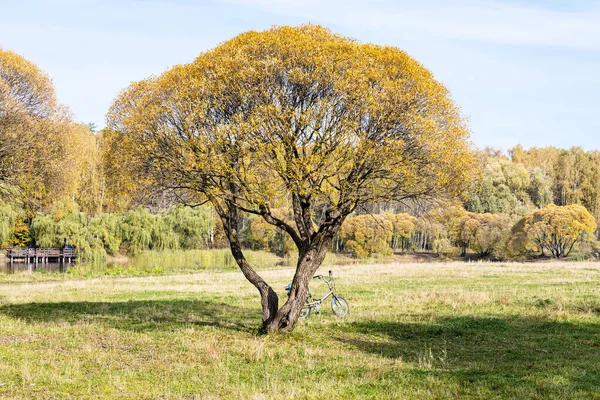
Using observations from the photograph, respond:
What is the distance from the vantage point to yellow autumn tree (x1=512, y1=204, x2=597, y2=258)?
228 ft

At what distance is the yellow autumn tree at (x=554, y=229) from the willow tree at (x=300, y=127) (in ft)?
189

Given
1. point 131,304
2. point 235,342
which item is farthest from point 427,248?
point 235,342

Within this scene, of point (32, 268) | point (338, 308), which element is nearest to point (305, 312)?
point (338, 308)

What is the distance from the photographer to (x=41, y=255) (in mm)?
64312

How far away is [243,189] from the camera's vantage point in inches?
663

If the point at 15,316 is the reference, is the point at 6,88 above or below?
above

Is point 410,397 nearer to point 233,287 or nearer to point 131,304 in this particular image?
point 131,304

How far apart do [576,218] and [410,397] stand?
221 feet

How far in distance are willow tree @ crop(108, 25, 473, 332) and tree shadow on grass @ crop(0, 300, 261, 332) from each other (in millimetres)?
3754

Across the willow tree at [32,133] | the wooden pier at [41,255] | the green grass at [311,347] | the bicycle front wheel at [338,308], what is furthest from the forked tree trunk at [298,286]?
the wooden pier at [41,255]

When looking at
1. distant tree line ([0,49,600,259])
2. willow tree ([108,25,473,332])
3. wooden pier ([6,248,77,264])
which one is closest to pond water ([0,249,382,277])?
wooden pier ([6,248,77,264])

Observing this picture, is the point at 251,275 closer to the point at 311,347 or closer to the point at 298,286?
the point at 298,286

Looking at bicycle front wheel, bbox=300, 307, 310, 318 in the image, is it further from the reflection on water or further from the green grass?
the reflection on water

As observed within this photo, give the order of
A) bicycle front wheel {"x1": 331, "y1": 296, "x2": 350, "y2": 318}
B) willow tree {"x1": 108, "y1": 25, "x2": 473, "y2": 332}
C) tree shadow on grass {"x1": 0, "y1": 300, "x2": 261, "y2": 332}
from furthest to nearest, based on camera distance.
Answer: bicycle front wheel {"x1": 331, "y1": 296, "x2": 350, "y2": 318} → tree shadow on grass {"x1": 0, "y1": 300, "x2": 261, "y2": 332} → willow tree {"x1": 108, "y1": 25, "x2": 473, "y2": 332}
